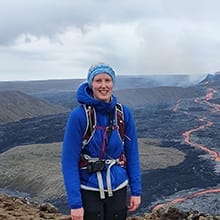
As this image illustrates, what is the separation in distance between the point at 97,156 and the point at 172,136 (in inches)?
1258

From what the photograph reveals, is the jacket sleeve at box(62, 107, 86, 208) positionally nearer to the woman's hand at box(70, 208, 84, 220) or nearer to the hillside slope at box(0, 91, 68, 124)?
the woman's hand at box(70, 208, 84, 220)

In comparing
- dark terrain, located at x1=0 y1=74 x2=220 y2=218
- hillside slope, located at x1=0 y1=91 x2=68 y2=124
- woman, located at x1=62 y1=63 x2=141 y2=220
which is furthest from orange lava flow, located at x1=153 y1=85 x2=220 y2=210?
hillside slope, located at x1=0 y1=91 x2=68 y2=124

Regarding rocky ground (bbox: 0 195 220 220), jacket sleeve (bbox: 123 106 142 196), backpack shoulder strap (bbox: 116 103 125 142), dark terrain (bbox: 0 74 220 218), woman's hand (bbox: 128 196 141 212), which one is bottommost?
dark terrain (bbox: 0 74 220 218)

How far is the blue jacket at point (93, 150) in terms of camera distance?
3.02 metres

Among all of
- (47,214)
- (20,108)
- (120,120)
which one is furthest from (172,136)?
(120,120)

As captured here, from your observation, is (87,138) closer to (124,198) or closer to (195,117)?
(124,198)

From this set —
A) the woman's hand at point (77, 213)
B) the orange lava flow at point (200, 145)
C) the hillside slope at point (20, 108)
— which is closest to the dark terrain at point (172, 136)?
the orange lava flow at point (200, 145)

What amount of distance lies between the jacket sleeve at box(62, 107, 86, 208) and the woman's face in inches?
7.0

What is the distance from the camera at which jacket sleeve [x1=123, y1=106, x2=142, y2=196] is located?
324 cm

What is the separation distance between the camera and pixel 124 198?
3225mm

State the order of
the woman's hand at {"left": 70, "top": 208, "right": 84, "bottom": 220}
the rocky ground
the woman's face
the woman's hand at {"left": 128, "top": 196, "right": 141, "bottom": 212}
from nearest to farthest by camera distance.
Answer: the woman's hand at {"left": 70, "top": 208, "right": 84, "bottom": 220} → the woman's face → the woman's hand at {"left": 128, "top": 196, "right": 141, "bottom": 212} → the rocky ground

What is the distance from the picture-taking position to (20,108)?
5356cm

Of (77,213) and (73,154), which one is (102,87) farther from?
(77,213)

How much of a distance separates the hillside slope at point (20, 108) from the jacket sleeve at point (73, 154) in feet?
149
